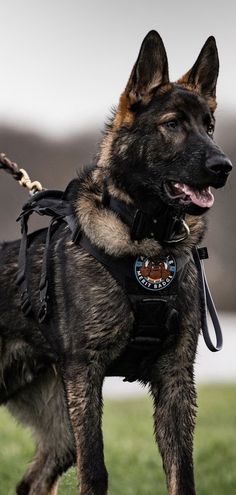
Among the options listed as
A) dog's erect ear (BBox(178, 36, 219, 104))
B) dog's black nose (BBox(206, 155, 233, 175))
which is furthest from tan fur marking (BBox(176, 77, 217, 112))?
A: dog's black nose (BBox(206, 155, 233, 175))

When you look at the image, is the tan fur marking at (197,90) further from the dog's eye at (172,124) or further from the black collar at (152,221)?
the black collar at (152,221)

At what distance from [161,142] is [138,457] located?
4.12 metres

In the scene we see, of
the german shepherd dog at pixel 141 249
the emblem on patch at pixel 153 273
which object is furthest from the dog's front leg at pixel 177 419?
the emblem on patch at pixel 153 273

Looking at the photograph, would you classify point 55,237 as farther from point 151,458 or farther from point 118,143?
point 151,458

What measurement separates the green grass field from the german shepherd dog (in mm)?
1441

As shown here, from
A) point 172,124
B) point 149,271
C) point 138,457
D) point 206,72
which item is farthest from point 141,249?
point 138,457

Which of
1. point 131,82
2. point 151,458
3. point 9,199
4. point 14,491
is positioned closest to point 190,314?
point 131,82

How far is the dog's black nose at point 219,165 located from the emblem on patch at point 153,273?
0.62m

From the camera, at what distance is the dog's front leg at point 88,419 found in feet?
15.5

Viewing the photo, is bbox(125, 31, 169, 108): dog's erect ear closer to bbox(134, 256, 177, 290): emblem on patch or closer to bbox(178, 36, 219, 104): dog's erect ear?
bbox(178, 36, 219, 104): dog's erect ear

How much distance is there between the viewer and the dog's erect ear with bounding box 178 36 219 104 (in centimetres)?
485

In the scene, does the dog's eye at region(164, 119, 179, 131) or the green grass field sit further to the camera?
the green grass field

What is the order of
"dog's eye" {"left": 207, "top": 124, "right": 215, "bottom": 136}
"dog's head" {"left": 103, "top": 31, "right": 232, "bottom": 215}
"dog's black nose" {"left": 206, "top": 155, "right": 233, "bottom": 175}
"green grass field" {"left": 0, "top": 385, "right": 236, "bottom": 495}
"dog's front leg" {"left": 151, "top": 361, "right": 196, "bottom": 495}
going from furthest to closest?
1. "green grass field" {"left": 0, "top": 385, "right": 236, "bottom": 495}
2. "dog's front leg" {"left": 151, "top": 361, "right": 196, "bottom": 495}
3. "dog's eye" {"left": 207, "top": 124, "right": 215, "bottom": 136}
4. "dog's head" {"left": 103, "top": 31, "right": 232, "bottom": 215}
5. "dog's black nose" {"left": 206, "top": 155, "right": 233, "bottom": 175}

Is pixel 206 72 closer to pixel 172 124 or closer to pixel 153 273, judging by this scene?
pixel 172 124
